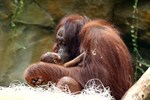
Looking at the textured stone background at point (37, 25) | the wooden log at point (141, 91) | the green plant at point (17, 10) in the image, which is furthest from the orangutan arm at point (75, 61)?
the textured stone background at point (37, 25)

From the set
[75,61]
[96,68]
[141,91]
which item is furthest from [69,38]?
[141,91]

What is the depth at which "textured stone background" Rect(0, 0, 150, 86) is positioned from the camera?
207 inches

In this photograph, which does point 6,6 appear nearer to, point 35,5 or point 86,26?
point 35,5

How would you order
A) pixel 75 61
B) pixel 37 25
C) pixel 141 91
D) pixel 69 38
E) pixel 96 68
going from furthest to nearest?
pixel 37 25 < pixel 69 38 < pixel 75 61 < pixel 96 68 < pixel 141 91

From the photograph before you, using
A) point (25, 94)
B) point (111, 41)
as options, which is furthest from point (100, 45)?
point (25, 94)

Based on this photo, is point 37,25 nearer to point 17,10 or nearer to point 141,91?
point 17,10

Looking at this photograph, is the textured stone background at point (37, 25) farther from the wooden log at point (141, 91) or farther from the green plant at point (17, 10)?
the wooden log at point (141, 91)

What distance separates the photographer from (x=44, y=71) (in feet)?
11.2

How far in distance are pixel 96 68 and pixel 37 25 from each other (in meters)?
2.19

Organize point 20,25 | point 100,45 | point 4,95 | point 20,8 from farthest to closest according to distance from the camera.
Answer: point 20,25
point 20,8
point 100,45
point 4,95

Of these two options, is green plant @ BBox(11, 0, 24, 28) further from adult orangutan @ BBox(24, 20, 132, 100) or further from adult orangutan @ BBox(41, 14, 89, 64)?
adult orangutan @ BBox(24, 20, 132, 100)

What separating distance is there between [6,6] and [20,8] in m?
0.36

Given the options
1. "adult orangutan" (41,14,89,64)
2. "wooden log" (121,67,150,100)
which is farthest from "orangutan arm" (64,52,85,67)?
"wooden log" (121,67,150,100)

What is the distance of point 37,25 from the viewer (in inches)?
213
